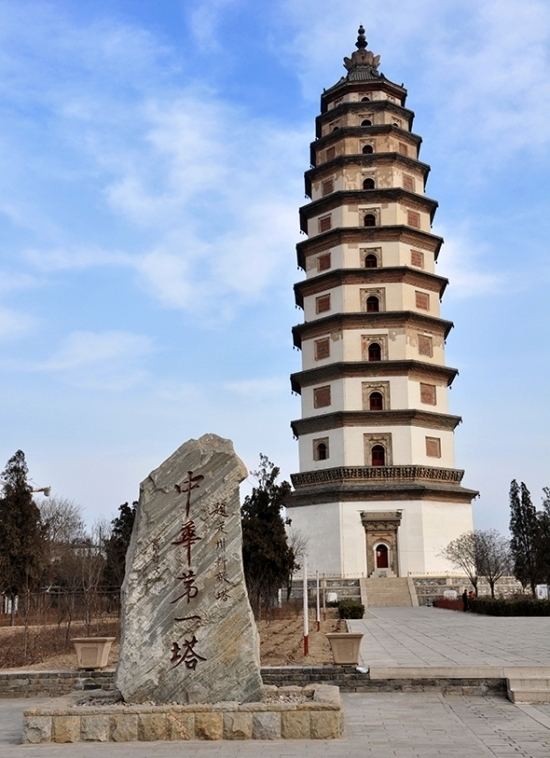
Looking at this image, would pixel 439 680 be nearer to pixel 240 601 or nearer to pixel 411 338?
pixel 240 601

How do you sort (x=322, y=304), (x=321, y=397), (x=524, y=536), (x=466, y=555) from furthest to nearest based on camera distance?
(x=524, y=536) → (x=322, y=304) → (x=321, y=397) → (x=466, y=555)

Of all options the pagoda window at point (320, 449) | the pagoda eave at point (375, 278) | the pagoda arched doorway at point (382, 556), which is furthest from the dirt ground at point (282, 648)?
the pagoda eave at point (375, 278)

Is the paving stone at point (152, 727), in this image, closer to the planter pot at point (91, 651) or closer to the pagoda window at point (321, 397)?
the planter pot at point (91, 651)

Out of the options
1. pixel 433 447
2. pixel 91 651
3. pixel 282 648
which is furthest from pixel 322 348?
pixel 91 651

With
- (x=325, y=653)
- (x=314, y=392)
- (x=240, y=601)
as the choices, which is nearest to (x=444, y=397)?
(x=314, y=392)

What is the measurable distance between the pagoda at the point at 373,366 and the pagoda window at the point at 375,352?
5 centimetres

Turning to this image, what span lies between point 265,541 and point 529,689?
50.4ft

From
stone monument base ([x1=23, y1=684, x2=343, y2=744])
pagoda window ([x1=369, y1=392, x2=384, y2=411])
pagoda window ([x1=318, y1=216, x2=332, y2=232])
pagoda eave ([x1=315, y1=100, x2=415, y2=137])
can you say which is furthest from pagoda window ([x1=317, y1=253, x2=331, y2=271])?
stone monument base ([x1=23, y1=684, x2=343, y2=744])

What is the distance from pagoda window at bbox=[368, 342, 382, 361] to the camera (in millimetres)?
32531

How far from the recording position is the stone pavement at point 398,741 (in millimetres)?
6023

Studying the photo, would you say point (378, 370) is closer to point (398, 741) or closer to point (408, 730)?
point (408, 730)

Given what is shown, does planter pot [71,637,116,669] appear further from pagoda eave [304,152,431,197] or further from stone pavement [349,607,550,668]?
pagoda eave [304,152,431,197]

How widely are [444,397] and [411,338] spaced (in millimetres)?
2814

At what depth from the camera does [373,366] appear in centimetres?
3200
